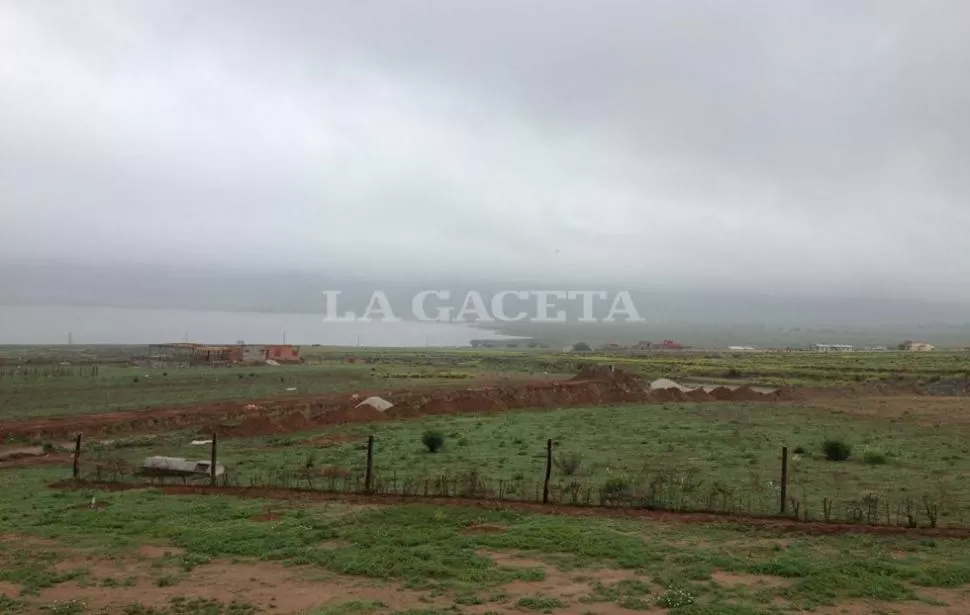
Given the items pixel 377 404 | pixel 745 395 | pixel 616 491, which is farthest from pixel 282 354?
pixel 616 491

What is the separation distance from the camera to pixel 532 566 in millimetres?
9172

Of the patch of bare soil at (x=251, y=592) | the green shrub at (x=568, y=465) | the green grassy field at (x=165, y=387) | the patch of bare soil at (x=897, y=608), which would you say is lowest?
the green grassy field at (x=165, y=387)

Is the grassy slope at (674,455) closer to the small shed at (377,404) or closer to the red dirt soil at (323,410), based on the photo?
the red dirt soil at (323,410)

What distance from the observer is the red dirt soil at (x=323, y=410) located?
27016 millimetres

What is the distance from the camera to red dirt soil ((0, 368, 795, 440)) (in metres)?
27.0

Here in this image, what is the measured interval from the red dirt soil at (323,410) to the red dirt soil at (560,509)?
1149 centimetres

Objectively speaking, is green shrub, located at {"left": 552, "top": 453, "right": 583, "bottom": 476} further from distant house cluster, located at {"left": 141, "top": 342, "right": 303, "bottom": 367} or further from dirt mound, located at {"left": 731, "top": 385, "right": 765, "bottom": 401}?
distant house cluster, located at {"left": 141, "top": 342, "right": 303, "bottom": 367}

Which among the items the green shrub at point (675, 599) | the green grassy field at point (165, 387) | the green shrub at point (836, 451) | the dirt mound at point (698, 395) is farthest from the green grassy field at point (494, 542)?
the dirt mound at point (698, 395)

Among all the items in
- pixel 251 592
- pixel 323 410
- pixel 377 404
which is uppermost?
pixel 251 592

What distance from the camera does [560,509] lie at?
40.9ft

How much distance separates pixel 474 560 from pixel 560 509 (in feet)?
11.4

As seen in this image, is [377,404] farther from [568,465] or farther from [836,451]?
[836,451]

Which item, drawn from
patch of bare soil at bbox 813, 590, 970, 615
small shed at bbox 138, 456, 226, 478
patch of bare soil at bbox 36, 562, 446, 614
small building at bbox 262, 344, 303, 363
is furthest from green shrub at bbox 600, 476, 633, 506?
small building at bbox 262, 344, 303, 363

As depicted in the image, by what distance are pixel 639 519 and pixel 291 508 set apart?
6.22m
